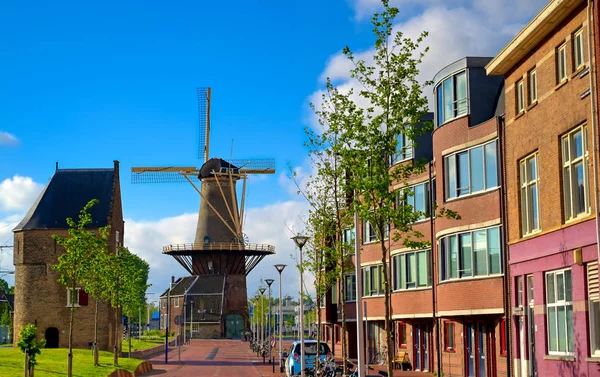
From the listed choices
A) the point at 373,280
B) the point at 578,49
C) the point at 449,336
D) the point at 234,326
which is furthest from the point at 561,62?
the point at 234,326

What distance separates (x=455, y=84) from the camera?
36.3m

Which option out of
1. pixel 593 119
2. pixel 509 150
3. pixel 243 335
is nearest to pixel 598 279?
pixel 593 119

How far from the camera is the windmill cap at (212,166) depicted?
10862 cm

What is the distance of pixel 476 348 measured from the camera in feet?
121

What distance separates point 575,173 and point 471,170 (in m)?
11.0

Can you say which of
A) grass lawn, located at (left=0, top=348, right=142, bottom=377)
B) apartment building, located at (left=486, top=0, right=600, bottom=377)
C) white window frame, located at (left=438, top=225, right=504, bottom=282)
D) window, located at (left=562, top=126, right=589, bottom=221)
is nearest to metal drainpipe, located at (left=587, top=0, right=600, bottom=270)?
apartment building, located at (left=486, top=0, right=600, bottom=377)

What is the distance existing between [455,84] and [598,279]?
50.8 feet

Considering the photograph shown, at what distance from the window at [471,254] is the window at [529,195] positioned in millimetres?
4131

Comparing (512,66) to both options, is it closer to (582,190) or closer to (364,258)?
(582,190)

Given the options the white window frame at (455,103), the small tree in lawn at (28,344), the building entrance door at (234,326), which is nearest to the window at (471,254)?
the white window frame at (455,103)

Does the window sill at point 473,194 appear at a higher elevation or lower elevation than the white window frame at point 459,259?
higher

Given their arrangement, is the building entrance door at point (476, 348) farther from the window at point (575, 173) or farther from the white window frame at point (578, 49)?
the white window frame at point (578, 49)

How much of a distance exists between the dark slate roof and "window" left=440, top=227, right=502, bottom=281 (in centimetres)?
4569

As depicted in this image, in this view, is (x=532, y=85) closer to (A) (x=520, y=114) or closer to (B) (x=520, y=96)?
(A) (x=520, y=114)
